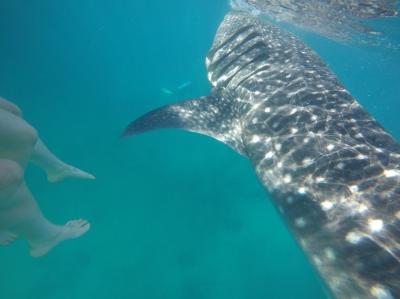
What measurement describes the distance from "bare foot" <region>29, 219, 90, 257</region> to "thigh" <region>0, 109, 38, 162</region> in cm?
281

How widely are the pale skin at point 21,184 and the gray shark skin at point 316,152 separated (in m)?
2.13

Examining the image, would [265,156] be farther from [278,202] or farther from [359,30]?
[359,30]

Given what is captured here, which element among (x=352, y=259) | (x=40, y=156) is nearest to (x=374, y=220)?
(x=352, y=259)

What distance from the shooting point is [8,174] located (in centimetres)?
461

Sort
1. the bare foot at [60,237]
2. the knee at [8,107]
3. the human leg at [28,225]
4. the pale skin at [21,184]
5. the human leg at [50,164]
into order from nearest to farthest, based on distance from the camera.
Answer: the pale skin at [21,184] → the knee at [8,107] → the human leg at [28,225] → the human leg at [50,164] → the bare foot at [60,237]

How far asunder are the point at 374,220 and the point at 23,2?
119 feet

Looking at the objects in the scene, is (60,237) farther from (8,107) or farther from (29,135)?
(8,107)

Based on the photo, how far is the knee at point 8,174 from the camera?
179 inches

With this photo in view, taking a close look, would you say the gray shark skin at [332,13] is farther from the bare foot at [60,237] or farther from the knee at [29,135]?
the knee at [29,135]

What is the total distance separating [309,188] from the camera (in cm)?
452

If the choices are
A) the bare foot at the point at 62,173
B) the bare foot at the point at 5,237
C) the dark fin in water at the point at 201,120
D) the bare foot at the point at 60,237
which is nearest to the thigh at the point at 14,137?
the bare foot at the point at 5,237

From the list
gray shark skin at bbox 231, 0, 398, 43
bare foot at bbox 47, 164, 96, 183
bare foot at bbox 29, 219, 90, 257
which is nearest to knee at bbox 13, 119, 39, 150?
bare foot at bbox 47, 164, 96, 183

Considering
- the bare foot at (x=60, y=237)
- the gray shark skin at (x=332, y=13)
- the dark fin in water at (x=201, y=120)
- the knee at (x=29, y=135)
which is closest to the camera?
the knee at (x=29, y=135)

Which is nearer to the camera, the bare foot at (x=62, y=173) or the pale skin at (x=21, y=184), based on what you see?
the pale skin at (x=21, y=184)
